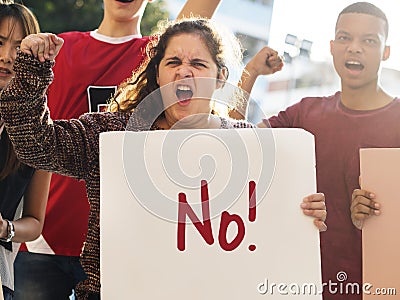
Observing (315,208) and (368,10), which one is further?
(368,10)

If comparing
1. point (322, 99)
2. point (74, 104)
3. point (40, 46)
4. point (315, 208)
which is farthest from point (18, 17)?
point (315, 208)

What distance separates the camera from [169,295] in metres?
1.42

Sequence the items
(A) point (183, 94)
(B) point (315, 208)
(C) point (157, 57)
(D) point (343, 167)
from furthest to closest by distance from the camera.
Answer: (D) point (343, 167) < (C) point (157, 57) < (A) point (183, 94) < (B) point (315, 208)

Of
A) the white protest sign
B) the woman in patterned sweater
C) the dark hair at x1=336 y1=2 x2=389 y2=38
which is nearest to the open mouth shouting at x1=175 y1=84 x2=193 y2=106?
the woman in patterned sweater

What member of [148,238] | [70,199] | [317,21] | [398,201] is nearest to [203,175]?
[148,238]

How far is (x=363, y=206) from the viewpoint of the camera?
63.9 inches

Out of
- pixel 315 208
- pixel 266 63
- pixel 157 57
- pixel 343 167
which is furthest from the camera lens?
pixel 266 63

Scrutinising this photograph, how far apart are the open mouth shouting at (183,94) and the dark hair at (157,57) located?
63 mm

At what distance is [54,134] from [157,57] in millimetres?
320

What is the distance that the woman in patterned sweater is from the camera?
1.44 metres

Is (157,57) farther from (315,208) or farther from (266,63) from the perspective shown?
(315,208)

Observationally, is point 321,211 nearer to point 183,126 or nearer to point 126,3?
point 183,126

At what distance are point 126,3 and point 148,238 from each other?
2.43ft

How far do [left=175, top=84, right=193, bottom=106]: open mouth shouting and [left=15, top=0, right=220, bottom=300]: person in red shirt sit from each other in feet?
1.17
